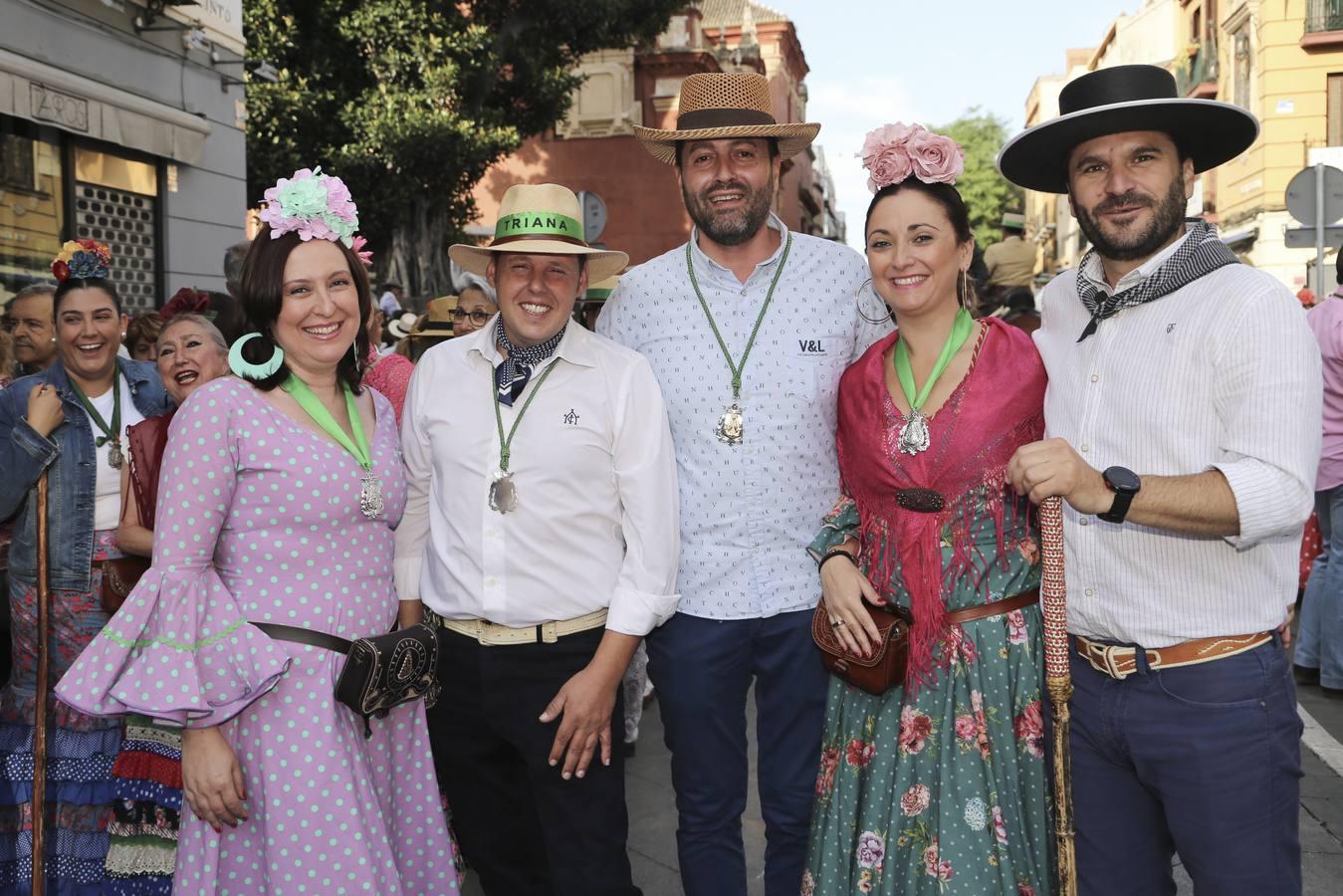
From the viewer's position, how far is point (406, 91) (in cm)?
1543

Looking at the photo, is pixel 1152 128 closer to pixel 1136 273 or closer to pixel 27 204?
pixel 1136 273

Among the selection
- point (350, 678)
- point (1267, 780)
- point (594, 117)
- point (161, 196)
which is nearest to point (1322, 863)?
point (1267, 780)

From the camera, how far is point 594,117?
2666 centimetres

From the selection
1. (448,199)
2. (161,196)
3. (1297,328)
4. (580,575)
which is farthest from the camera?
(448,199)

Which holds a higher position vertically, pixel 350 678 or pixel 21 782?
pixel 350 678

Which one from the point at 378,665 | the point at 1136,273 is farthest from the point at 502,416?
the point at 1136,273

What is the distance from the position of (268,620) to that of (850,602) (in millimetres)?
1506

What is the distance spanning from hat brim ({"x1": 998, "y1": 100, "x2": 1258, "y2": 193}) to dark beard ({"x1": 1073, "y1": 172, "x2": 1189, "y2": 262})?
147 mm

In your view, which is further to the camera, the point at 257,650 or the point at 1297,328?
the point at 257,650

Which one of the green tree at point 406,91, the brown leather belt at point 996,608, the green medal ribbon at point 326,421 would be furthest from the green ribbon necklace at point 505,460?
the green tree at point 406,91

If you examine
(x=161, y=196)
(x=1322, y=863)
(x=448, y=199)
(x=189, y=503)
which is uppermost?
(x=448, y=199)

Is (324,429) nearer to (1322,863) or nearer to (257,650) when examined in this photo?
(257,650)

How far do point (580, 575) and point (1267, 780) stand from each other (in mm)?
1757

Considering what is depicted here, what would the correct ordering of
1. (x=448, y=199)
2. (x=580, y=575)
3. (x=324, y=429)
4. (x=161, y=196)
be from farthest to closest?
(x=448, y=199) → (x=161, y=196) → (x=580, y=575) → (x=324, y=429)
